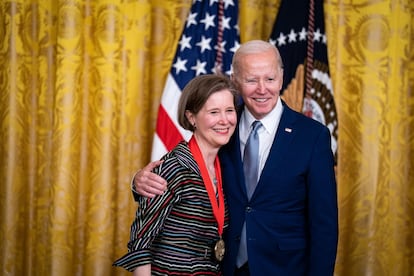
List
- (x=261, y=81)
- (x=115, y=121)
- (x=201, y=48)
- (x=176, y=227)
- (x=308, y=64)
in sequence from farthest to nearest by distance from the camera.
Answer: (x=115, y=121)
(x=201, y=48)
(x=308, y=64)
(x=261, y=81)
(x=176, y=227)

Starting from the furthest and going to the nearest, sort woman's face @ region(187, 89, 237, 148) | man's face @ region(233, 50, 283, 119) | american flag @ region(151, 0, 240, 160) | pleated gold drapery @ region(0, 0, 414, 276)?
1. pleated gold drapery @ region(0, 0, 414, 276)
2. american flag @ region(151, 0, 240, 160)
3. man's face @ region(233, 50, 283, 119)
4. woman's face @ region(187, 89, 237, 148)

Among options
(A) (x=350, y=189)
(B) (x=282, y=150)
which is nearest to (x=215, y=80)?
(B) (x=282, y=150)

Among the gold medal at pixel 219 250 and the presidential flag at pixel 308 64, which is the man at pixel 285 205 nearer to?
the gold medal at pixel 219 250

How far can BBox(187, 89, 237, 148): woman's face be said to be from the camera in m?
1.94

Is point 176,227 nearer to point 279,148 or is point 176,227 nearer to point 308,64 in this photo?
point 279,148

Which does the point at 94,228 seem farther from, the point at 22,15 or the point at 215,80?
the point at 215,80

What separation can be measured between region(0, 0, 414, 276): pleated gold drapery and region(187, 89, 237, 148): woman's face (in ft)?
5.09

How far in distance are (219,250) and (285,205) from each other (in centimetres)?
30

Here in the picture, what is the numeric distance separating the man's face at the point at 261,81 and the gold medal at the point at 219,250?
54 centimetres

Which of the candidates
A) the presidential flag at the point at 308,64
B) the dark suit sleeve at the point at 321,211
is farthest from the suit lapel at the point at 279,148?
the presidential flag at the point at 308,64

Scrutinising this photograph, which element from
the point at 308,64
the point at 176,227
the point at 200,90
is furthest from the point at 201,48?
the point at 176,227

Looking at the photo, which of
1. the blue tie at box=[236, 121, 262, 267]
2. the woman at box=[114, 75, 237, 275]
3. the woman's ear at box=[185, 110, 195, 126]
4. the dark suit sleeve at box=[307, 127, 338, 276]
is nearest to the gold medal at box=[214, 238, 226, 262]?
the woman at box=[114, 75, 237, 275]

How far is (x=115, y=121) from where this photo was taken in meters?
3.45

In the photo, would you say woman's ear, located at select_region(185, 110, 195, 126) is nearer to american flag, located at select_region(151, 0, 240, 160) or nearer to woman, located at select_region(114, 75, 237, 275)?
woman, located at select_region(114, 75, 237, 275)
